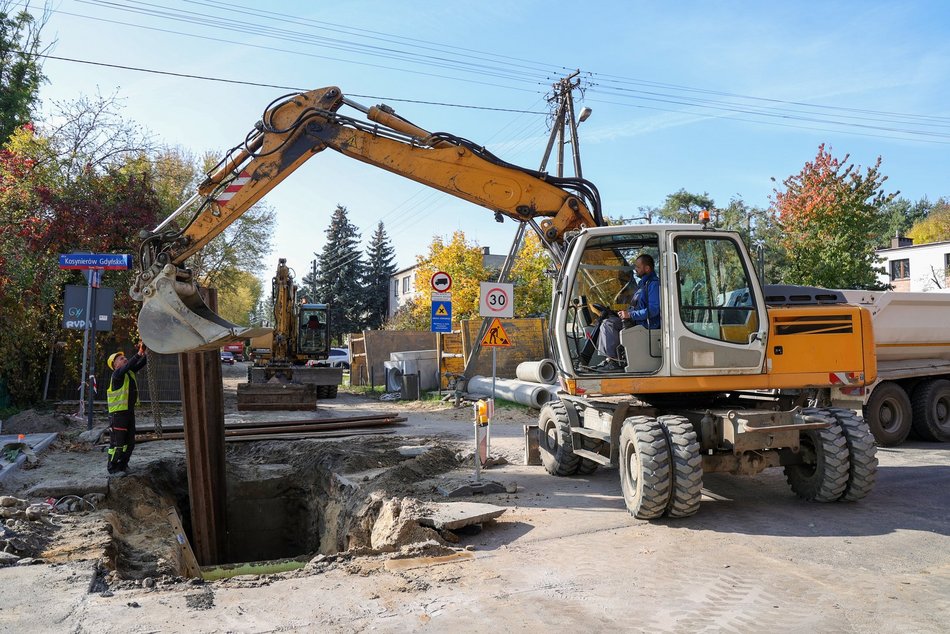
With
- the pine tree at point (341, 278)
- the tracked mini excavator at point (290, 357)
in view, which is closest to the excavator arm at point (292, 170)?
the tracked mini excavator at point (290, 357)

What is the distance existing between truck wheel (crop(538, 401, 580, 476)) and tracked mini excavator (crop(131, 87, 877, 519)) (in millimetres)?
233

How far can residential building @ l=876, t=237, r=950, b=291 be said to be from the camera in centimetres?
3620

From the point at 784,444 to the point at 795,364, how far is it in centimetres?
108

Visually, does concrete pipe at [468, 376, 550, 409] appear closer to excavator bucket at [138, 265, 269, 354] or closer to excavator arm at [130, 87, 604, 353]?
excavator arm at [130, 87, 604, 353]

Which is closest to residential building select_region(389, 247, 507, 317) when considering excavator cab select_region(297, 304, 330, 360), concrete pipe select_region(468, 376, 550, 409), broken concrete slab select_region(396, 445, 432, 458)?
excavator cab select_region(297, 304, 330, 360)

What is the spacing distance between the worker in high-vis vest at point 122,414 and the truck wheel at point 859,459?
8512 mm

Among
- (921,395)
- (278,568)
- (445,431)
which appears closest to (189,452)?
(278,568)

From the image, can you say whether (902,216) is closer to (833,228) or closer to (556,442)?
(833,228)

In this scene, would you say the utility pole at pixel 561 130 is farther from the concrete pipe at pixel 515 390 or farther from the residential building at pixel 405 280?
the residential building at pixel 405 280

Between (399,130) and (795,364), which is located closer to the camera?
(795,364)

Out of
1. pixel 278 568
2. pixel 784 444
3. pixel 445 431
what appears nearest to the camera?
pixel 784 444

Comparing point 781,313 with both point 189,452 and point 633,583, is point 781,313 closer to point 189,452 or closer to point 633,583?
point 633,583

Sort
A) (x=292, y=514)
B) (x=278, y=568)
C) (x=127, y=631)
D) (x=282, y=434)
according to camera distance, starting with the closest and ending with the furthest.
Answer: (x=127, y=631) → (x=278, y=568) → (x=292, y=514) → (x=282, y=434)

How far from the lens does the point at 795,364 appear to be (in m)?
7.59
